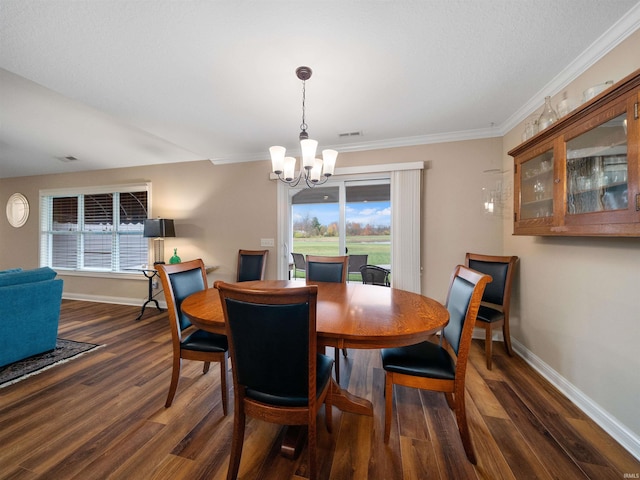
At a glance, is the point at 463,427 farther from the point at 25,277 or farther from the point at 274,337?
the point at 25,277

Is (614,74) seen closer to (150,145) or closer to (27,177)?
(150,145)

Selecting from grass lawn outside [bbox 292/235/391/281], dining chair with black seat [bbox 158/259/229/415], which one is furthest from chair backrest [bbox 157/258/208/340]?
grass lawn outside [bbox 292/235/391/281]

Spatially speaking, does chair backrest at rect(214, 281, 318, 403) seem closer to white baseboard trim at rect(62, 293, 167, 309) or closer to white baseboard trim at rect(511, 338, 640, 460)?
white baseboard trim at rect(511, 338, 640, 460)

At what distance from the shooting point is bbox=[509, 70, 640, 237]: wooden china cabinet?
4.03 feet

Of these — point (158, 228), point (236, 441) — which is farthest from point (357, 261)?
point (158, 228)

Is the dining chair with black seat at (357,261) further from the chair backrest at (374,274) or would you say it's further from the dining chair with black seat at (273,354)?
the dining chair with black seat at (273,354)

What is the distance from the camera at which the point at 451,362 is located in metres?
1.48

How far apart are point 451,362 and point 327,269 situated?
1.39 meters

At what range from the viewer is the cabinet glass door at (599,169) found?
131 cm

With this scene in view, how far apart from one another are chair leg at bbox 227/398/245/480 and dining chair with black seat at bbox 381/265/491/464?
0.80 metres

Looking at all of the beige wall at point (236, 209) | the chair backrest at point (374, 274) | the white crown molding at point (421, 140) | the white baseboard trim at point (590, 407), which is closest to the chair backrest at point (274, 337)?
the white baseboard trim at point (590, 407)

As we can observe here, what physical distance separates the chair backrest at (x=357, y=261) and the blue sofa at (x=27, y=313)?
3284mm

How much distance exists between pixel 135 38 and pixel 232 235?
102 inches

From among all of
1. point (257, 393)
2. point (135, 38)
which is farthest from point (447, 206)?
point (135, 38)
